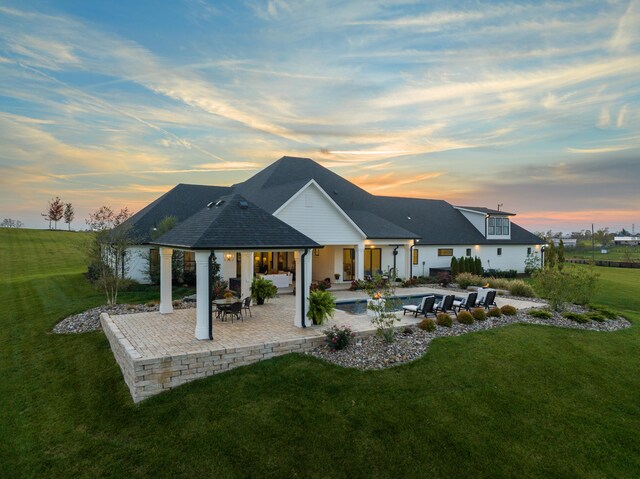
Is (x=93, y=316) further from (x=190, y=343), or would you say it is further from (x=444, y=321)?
(x=444, y=321)

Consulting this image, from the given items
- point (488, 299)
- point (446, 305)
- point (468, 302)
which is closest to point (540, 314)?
point (488, 299)

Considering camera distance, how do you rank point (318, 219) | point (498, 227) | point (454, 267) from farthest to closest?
point (498, 227) < point (454, 267) < point (318, 219)

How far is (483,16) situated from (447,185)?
20482mm

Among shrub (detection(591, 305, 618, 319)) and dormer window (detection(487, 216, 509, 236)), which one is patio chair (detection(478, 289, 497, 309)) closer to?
shrub (detection(591, 305, 618, 319))

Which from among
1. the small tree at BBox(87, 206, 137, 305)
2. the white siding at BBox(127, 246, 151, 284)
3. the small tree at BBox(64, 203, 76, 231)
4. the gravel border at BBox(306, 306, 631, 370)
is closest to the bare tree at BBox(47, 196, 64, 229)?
the small tree at BBox(64, 203, 76, 231)

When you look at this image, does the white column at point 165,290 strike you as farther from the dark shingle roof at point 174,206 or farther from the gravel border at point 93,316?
the dark shingle roof at point 174,206

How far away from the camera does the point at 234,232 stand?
1157 cm

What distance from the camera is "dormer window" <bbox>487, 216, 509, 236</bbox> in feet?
108

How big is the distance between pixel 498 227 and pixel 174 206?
94.5 feet

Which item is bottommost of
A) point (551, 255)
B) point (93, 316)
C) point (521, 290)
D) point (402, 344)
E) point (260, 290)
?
point (93, 316)

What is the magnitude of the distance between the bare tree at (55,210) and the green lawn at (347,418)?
67.1 m

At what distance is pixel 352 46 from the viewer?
16.0 metres

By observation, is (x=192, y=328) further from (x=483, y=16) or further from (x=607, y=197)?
(x=607, y=197)

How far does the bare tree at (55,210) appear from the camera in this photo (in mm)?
65438
